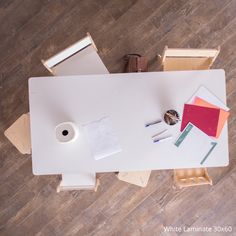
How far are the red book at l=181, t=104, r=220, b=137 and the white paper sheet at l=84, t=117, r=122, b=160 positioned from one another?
455 millimetres

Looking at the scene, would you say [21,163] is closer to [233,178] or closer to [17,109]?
[17,109]

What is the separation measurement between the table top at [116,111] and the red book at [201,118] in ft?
0.17

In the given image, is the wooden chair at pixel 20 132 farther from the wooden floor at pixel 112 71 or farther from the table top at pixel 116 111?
the wooden floor at pixel 112 71

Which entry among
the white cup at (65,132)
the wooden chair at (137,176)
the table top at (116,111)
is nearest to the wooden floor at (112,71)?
the wooden chair at (137,176)

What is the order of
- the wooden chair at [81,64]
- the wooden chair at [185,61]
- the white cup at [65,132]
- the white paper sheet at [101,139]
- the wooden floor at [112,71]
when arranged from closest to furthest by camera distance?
the white cup at [65,132]
the white paper sheet at [101,139]
the wooden chair at [185,61]
the wooden chair at [81,64]
the wooden floor at [112,71]

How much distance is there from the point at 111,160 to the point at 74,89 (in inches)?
20.3

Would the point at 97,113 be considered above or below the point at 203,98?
above

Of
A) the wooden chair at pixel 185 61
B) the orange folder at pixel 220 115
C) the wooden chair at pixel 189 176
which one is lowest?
the wooden chair at pixel 189 176

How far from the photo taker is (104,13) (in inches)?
112

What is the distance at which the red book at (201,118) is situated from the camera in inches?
82.7

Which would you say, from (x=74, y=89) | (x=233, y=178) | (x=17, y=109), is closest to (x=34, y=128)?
(x=74, y=89)

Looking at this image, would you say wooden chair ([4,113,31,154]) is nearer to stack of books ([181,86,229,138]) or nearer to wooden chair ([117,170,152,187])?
wooden chair ([117,170,152,187])

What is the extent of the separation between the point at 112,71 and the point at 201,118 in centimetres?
103

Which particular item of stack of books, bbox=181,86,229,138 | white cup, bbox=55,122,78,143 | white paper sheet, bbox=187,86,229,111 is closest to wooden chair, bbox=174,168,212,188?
stack of books, bbox=181,86,229,138
